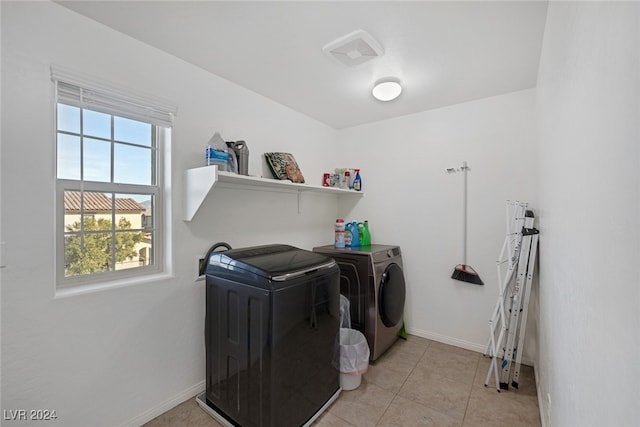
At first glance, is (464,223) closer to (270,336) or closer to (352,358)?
(352,358)

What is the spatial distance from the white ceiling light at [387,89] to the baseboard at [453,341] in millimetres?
2389

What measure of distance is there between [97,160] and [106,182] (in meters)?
0.14

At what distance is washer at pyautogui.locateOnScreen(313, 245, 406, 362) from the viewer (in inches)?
92.4

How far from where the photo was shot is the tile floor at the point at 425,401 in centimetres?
173

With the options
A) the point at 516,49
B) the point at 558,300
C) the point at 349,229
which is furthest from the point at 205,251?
the point at 516,49

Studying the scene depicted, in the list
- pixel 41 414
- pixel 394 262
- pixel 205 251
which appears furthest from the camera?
pixel 394 262

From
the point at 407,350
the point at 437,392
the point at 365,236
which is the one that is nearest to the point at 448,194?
the point at 365,236

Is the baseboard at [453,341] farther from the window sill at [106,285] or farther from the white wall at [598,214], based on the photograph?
the window sill at [106,285]

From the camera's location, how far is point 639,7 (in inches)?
16.3

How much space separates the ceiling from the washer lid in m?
1.38

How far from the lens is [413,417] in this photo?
1768 millimetres

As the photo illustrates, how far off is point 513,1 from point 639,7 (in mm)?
1363

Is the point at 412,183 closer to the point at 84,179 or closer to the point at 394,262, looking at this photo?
the point at 394,262

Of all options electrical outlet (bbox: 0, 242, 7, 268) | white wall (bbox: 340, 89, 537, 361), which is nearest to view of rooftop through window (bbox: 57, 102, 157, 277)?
electrical outlet (bbox: 0, 242, 7, 268)
